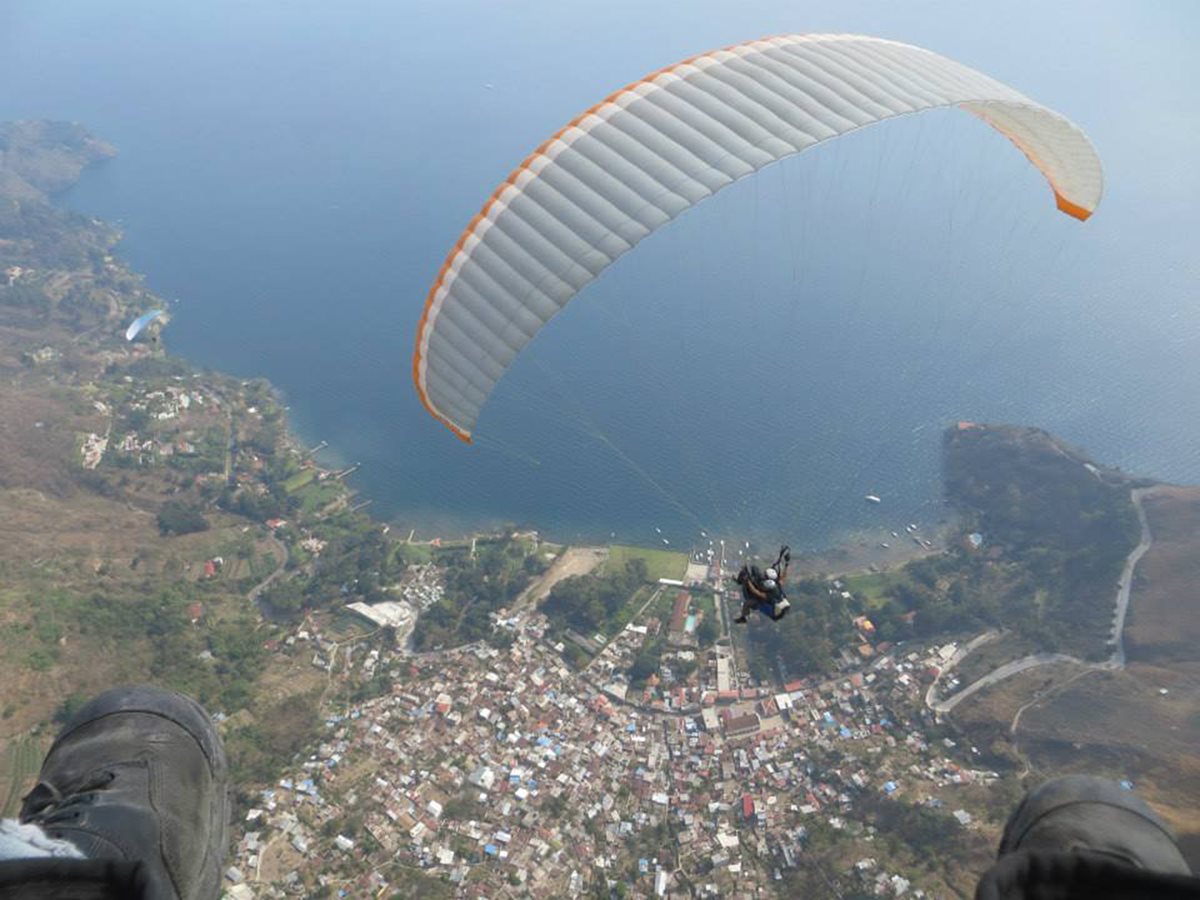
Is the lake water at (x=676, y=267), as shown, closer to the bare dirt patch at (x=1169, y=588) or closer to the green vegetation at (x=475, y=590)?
the green vegetation at (x=475, y=590)

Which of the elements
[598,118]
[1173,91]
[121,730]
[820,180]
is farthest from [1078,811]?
[1173,91]

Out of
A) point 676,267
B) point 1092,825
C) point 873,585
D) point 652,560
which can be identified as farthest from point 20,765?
point 676,267

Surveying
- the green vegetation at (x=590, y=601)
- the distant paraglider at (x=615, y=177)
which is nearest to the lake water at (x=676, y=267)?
the green vegetation at (x=590, y=601)

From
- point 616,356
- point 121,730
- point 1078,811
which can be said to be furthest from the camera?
point 616,356

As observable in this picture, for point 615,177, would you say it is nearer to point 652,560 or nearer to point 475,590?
point 475,590

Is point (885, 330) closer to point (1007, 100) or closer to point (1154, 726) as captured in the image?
point (1154, 726)

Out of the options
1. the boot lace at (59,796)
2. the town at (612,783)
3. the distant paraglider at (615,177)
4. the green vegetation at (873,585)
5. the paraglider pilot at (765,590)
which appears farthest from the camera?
the green vegetation at (873,585)
